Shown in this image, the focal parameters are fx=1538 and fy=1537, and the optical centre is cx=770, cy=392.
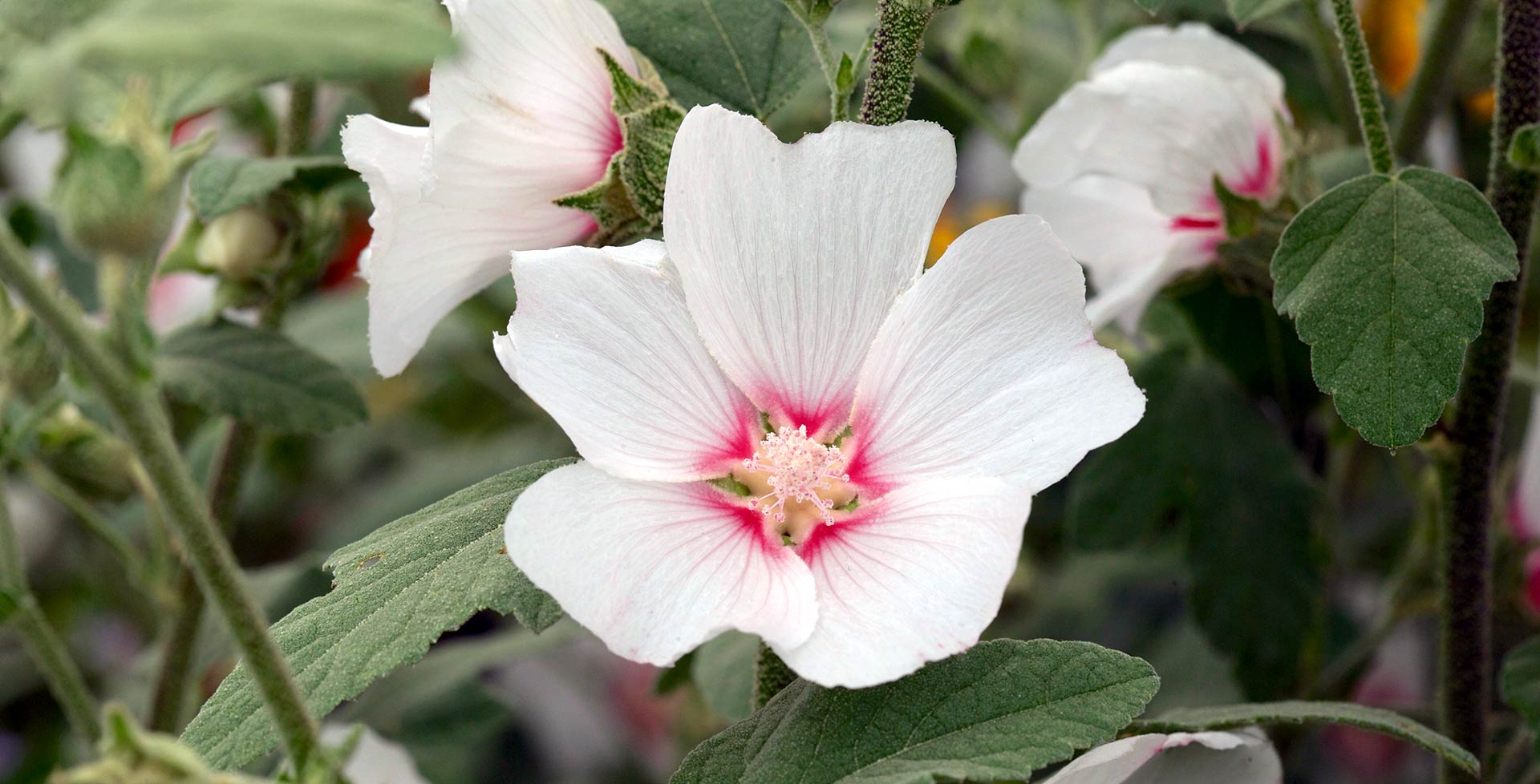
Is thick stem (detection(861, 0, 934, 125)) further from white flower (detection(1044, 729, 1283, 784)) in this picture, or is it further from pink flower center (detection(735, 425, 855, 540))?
white flower (detection(1044, 729, 1283, 784))

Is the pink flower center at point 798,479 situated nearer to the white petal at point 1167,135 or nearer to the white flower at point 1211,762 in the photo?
the white flower at point 1211,762

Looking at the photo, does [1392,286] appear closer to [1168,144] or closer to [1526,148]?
[1526,148]

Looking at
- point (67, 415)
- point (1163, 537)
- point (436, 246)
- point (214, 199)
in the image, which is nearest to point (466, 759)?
point (67, 415)

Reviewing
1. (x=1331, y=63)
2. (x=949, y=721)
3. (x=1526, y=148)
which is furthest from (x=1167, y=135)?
(x=949, y=721)

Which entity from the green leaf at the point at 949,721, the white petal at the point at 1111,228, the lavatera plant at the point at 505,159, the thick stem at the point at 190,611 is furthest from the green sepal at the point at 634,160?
the thick stem at the point at 190,611

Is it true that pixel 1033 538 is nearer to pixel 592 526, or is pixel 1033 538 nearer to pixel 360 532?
pixel 360 532

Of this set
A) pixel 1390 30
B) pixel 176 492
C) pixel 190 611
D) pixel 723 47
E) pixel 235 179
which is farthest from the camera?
pixel 1390 30

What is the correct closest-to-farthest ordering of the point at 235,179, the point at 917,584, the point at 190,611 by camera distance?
the point at 917,584 → the point at 235,179 → the point at 190,611
